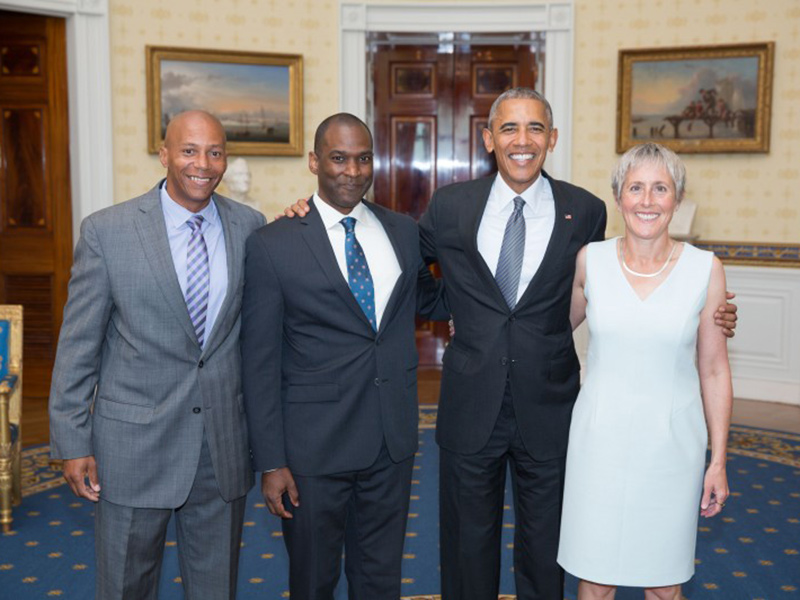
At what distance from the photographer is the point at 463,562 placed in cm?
299

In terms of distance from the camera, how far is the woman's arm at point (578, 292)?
2777mm

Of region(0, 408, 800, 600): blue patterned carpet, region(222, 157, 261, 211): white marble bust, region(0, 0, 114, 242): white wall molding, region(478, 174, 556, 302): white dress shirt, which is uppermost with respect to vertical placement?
region(0, 0, 114, 242): white wall molding

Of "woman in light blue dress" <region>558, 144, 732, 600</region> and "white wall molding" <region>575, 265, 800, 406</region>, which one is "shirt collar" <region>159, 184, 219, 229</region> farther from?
"white wall molding" <region>575, 265, 800, 406</region>

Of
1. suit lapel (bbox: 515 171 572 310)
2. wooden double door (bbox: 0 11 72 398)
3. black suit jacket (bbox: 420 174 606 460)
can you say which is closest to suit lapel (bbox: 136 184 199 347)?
black suit jacket (bbox: 420 174 606 460)

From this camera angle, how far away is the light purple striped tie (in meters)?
2.47

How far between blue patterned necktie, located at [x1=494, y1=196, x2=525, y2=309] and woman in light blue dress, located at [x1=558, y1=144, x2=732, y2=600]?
0.25 metres

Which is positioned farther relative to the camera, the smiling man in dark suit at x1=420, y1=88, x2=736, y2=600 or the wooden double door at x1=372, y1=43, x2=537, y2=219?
the wooden double door at x1=372, y1=43, x2=537, y2=219

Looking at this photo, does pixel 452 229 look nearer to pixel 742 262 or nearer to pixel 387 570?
pixel 387 570

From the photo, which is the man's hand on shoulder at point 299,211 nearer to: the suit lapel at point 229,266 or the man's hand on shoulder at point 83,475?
the suit lapel at point 229,266

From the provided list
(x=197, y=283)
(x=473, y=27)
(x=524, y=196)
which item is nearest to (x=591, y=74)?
(x=473, y=27)

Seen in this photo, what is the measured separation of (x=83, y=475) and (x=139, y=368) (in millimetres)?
339

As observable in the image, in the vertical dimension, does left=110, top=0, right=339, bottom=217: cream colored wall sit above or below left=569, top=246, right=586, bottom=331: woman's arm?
above

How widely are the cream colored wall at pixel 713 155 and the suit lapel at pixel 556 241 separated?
17.2ft

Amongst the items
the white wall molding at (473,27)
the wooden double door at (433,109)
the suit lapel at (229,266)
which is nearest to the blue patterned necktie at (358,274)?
the suit lapel at (229,266)
